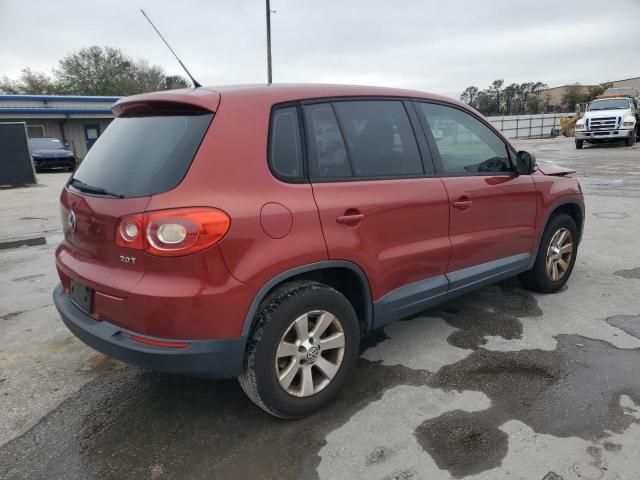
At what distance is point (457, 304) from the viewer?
4230mm

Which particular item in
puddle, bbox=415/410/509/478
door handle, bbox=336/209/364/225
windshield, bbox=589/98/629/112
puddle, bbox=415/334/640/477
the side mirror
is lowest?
puddle, bbox=415/334/640/477

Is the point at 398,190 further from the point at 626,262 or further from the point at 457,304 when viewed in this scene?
the point at 626,262

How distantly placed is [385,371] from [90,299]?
1802mm

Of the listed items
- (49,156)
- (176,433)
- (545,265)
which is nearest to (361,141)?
(176,433)

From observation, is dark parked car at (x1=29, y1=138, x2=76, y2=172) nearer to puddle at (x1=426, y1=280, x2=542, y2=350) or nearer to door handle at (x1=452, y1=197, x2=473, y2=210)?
puddle at (x1=426, y1=280, x2=542, y2=350)

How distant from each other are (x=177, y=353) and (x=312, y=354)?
2.33 ft

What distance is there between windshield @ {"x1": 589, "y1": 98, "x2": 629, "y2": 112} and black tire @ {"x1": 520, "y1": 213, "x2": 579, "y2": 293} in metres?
20.4

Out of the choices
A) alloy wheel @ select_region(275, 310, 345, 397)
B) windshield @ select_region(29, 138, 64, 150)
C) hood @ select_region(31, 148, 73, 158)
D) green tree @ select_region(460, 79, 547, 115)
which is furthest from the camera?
green tree @ select_region(460, 79, 547, 115)

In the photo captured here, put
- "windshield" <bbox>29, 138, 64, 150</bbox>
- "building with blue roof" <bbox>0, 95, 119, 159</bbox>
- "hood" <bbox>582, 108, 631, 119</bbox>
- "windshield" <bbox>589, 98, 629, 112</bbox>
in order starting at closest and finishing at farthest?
"windshield" <bbox>29, 138, 64, 150</bbox>
"hood" <bbox>582, 108, 631, 119</bbox>
"windshield" <bbox>589, 98, 629, 112</bbox>
"building with blue roof" <bbox>0, 95, 119, 159</bbox>

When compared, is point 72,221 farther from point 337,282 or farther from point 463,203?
point 463,203

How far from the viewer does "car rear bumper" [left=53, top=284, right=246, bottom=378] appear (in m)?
2.22

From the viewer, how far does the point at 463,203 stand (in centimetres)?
329

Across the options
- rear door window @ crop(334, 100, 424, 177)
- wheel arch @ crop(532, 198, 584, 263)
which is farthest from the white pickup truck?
rear door window @ crop(334, 100, 424, 177)

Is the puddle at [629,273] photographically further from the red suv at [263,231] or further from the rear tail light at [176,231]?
the rear tail light at [176,231]
